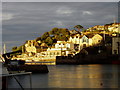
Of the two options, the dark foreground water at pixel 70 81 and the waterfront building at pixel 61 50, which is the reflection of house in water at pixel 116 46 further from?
the dark foreground water at pixel 70 81

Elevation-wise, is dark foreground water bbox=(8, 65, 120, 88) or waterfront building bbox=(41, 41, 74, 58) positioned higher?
waterfront building bbox=(41, 41, 74, 58)

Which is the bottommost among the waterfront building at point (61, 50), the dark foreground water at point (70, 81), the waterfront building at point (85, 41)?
the dark foreground water at point (70, 81)

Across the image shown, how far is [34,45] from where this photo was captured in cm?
15975

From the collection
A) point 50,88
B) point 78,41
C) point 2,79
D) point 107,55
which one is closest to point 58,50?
point 78,41

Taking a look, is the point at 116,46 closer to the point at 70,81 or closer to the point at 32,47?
the point at 32,47

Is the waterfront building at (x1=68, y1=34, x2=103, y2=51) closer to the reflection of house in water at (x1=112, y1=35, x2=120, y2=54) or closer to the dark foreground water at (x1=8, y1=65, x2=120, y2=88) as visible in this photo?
the reflection of house in water at (x1=112, y1=35, x2=120, y2=54)

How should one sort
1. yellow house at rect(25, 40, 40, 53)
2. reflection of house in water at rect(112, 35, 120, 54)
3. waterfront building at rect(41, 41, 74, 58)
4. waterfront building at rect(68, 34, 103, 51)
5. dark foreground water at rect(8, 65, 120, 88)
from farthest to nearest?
1. yellow house at rect(25, 40, 40, 53)
2. waterfront building at rect(41, 41, 74, 58)
3. waterfront building at rect(68, 34, 103, 51)
4. reflection of house in water at rect(112, 35, 120, 54)
5. dark foreground water at rect(8, 65, 120, 88)

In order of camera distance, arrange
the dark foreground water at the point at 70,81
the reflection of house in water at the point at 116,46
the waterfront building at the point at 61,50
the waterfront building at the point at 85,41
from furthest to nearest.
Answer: the waterfront building at the point at 61,50, the waterfront building at the point at 85,41, the reflection of house in water at the point at 116,46, the dark foreground water at the point at 70,81

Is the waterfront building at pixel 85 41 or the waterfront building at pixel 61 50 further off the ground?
the waterfront building at pixel 85 41

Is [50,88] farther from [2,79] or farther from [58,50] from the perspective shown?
[58,50]

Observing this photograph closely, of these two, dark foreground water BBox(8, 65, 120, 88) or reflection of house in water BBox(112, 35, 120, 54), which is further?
reflection of house in water BBox(112, 35, 120, 54)

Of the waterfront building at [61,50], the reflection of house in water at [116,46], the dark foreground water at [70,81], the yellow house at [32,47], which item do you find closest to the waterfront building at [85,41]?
the waterfront building at [61,50]

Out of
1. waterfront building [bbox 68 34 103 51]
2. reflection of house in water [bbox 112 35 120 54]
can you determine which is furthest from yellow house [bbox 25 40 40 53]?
reflection of house in water [bbox 112 35 120 54]

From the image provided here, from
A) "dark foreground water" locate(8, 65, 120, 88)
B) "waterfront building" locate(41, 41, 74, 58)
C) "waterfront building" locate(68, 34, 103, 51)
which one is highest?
"waterfront building" locate(68, 34, 103, 51)
